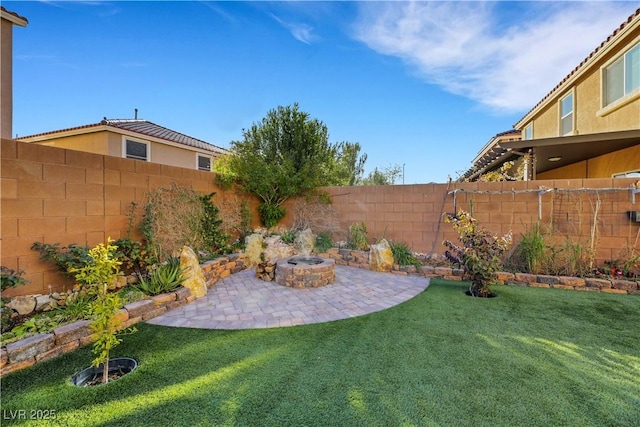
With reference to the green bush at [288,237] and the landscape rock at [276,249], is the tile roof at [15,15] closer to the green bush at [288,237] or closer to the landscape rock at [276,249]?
the landscape rock at [276,249]

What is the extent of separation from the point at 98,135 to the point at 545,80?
63.2ft

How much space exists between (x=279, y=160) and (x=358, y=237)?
15.5 ft

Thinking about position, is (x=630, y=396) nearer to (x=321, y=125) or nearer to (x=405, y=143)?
(x=321, y=125)

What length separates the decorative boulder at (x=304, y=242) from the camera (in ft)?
30.6

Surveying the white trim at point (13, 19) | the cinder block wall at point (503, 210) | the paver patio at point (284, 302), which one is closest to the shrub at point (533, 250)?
the cinder block wall at point (503, 210)

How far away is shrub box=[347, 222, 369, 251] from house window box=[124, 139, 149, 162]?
1114 cm

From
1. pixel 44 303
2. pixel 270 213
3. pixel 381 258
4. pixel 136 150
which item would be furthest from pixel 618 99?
pixel 136 150

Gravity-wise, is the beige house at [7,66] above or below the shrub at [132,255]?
above

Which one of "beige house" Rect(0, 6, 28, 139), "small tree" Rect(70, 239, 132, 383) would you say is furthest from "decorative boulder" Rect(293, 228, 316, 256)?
A: "beige house" Rect(0, 6, 28, 139)

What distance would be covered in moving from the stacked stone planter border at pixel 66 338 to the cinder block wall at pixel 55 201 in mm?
1531

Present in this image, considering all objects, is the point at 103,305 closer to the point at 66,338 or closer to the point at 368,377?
the point at 66,338

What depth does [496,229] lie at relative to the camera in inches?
306

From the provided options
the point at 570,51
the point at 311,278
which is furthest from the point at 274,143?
the point at 570,51

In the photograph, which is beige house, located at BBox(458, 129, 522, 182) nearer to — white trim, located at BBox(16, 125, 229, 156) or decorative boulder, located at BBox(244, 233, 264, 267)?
decorative boulder, located at BBox(244, 233, 264, 267)
